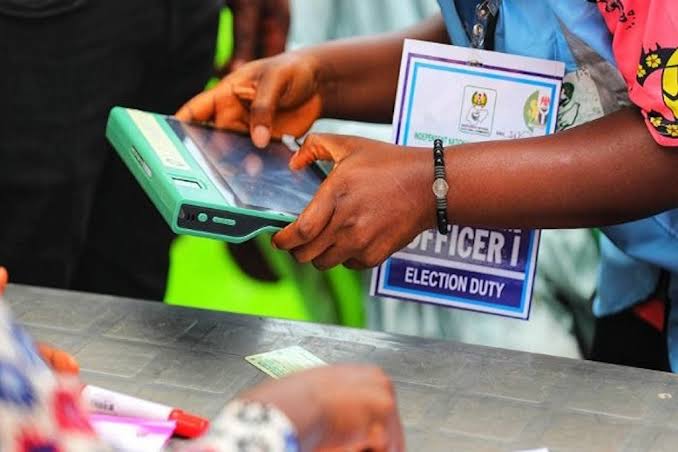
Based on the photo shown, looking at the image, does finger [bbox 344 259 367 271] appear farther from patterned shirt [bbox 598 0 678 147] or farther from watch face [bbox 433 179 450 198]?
patterned shirt [bbox 598 0 678 147]

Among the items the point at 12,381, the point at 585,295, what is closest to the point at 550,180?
the point at 12,381

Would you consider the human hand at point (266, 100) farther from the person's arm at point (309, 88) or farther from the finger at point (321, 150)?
the finger at point (321, 150)

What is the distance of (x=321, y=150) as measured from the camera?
1410 millimetres

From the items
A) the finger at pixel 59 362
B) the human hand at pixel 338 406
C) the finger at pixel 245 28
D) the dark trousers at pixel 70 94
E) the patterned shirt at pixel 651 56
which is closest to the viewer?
the human hand at pixel 338 406

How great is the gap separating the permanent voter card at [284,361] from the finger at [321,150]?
0.72 ft

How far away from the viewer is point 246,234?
127 cm

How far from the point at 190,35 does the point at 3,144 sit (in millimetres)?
360

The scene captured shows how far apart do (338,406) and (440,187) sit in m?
0.46

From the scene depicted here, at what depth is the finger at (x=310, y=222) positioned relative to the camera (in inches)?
50.9

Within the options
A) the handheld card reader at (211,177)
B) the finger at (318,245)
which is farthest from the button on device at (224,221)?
the finger at (318,245)

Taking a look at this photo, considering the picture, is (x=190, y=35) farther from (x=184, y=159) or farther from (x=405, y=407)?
(x=405, y=407)

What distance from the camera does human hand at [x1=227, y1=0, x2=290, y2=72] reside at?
2.05 m

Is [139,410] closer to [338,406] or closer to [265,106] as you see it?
[338,406]

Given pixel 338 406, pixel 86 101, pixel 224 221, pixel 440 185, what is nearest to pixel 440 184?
pixel 440 185
